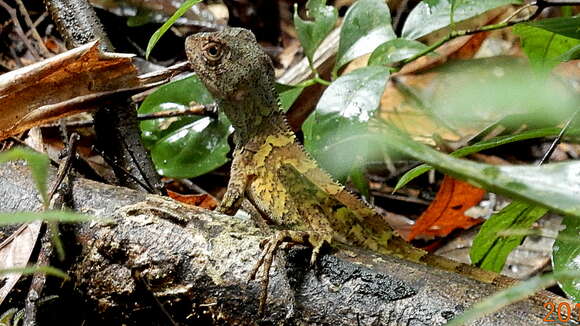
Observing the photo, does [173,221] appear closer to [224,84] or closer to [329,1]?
[224,84]

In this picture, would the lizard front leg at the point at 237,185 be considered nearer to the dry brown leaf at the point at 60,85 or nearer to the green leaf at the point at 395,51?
the dry brown leaf at the point at 60,85

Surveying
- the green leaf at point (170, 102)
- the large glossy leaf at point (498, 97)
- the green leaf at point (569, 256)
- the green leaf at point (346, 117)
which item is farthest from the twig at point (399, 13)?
the green leaf at point (569, 256)

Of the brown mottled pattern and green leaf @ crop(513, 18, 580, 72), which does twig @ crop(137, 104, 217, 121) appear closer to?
the brown mottled pattern

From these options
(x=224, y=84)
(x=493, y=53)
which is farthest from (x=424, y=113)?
(x=224, y=84)

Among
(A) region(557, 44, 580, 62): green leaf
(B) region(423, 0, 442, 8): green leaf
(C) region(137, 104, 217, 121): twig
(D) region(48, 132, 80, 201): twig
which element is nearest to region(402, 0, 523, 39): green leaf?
(B) region(423, 0, 442, 8): green leaf

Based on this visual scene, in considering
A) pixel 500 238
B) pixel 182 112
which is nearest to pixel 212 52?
pixel 182 112

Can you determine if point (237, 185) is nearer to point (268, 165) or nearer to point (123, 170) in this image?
point (268, 165)

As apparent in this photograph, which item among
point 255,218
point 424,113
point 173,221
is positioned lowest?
point 424,113
